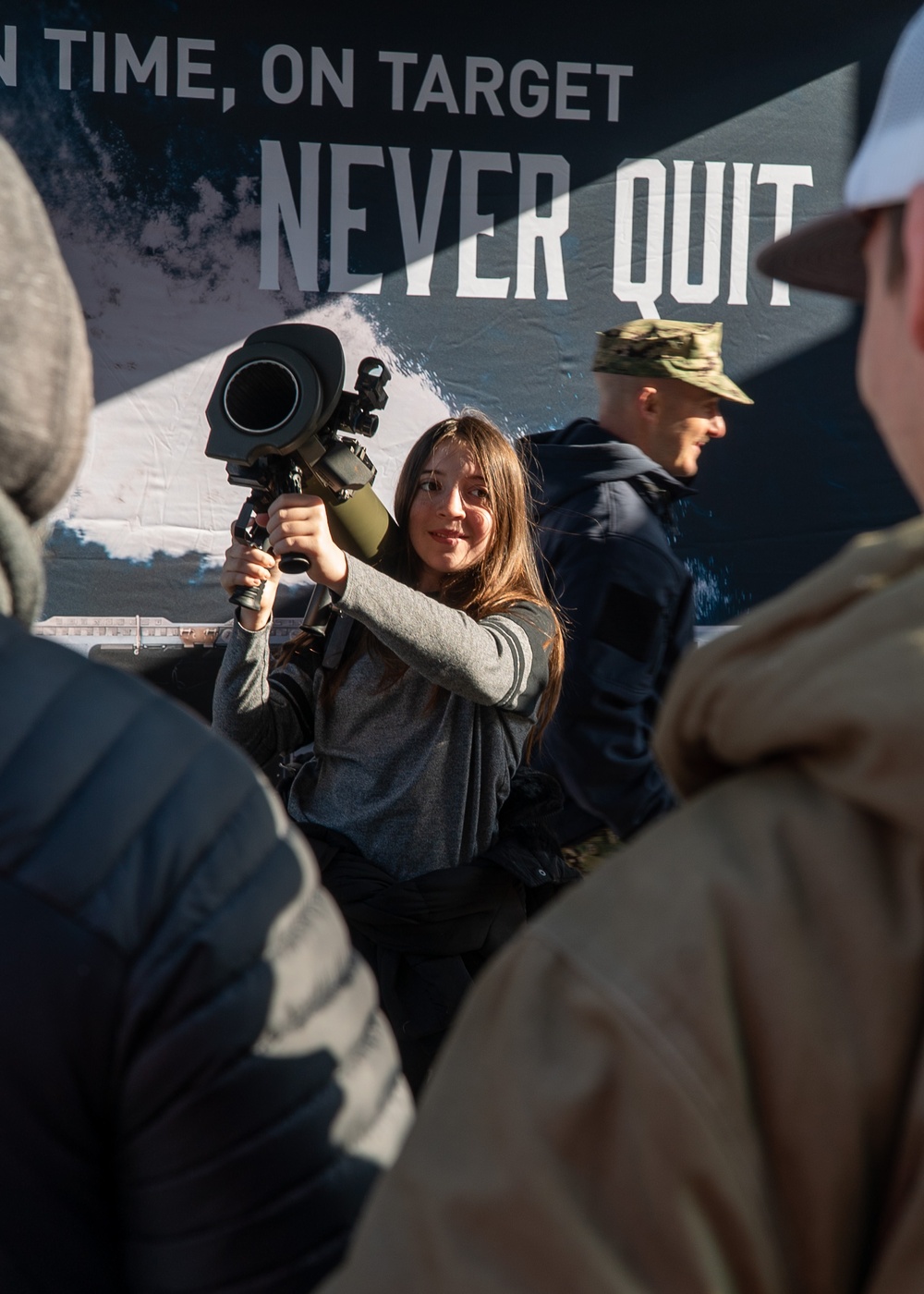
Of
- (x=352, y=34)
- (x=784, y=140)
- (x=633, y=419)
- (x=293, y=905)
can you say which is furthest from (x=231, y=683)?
(x=784, y=140)

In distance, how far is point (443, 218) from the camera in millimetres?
3215

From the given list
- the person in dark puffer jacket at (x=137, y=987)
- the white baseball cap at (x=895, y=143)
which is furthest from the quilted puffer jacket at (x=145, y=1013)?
the white baseball cap at (x=895, y=143)

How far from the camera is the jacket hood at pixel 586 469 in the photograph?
2574 mm

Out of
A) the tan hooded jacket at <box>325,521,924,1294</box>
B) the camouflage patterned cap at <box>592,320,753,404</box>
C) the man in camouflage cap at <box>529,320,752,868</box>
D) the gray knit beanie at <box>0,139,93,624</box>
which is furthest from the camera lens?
the camouflage patterned cap at <box>592,320,753,404</box>

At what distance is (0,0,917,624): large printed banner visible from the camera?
3.09 meters

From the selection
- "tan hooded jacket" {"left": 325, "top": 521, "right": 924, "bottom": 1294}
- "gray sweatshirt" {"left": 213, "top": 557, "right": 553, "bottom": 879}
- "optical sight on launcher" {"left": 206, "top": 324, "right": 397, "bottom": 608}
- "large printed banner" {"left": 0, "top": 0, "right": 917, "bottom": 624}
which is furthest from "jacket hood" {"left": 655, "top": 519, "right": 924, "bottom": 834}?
"large printed banner" {"left": 0, "top": 0, "right": 917, "bottom": 624}

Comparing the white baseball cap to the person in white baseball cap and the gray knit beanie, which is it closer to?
the person in white baseball cap

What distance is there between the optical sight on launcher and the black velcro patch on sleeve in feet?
1.90

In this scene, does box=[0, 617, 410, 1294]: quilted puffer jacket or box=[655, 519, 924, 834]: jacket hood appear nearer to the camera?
box=[655, 519, 924, 834]: jacket hood

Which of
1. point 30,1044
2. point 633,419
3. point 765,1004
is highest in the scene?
point 633,419

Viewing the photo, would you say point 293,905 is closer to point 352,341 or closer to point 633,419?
point 633,419

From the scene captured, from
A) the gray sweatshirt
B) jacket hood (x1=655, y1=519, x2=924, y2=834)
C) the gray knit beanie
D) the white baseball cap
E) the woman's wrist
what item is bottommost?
the gray sweatshirt

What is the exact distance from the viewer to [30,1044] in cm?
63

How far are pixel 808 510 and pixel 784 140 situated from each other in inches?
39.5
